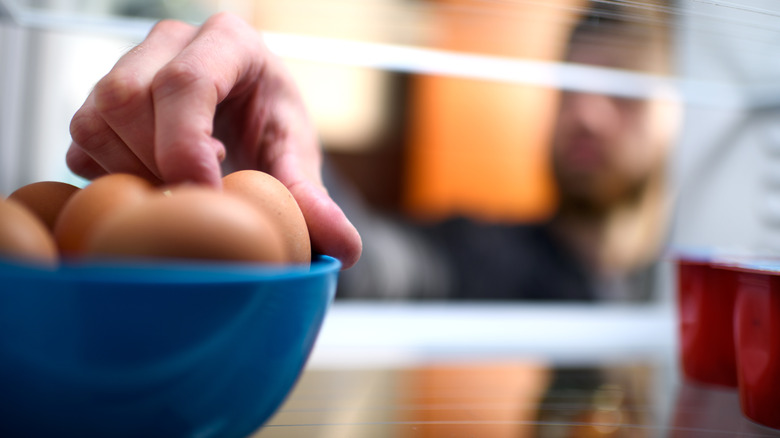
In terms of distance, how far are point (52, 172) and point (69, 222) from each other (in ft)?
2.80

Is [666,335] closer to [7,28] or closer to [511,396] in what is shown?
[511,396]

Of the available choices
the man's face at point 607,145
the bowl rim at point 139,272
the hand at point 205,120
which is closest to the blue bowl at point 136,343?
the bowl rim at point 139,272

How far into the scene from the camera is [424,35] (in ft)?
2.77

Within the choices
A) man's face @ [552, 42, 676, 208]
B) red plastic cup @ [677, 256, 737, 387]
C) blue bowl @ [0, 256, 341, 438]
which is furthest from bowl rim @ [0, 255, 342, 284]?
man's face @ [552, 42, 676, 208]

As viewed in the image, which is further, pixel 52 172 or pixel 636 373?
pixel 52 172

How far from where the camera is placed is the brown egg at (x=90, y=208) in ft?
1.02

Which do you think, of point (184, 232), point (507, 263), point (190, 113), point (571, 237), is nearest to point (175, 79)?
point (190, 113)

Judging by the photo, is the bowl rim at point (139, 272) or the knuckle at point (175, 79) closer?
the bowl rim at point (139, 272)

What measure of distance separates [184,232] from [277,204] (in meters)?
0.10

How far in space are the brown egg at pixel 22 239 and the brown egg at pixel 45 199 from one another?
0.27 feet

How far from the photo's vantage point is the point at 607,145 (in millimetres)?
1595

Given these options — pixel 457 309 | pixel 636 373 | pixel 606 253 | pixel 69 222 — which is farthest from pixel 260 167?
pixel 606 253

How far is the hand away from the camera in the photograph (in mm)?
356

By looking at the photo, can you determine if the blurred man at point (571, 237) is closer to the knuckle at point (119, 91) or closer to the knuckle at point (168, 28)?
the knuckle at point (168, 28)
